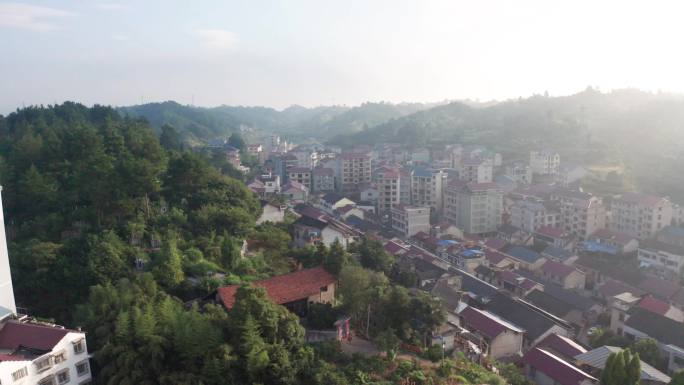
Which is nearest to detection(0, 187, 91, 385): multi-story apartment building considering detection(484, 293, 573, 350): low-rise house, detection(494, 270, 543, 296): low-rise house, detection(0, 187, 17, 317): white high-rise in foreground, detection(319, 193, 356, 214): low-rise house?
detection(0, 187, 17, 317): white high-rise in foreground

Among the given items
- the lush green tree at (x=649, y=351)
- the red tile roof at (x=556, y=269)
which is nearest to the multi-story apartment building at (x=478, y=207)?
the red tile roof at (x=556, y=269)

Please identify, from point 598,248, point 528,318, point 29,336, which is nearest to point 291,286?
point 29,336

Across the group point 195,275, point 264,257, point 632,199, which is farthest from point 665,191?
point 195,275

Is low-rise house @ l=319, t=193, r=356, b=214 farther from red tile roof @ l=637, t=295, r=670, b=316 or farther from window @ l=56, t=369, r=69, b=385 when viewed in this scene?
window @ l=56, t=369, r=69, b=385

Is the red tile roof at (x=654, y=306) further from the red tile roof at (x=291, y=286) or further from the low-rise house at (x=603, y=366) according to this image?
the red tile roof at (x=291, y=286)

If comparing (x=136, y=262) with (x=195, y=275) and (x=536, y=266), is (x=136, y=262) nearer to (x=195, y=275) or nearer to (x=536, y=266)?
(x=195, y=275)
